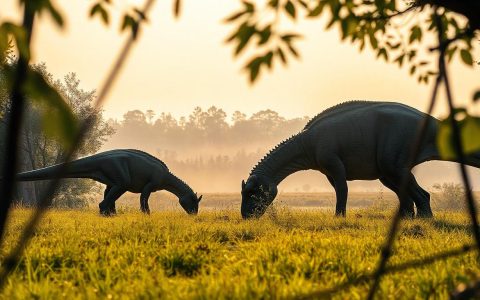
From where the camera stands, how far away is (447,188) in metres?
34.4

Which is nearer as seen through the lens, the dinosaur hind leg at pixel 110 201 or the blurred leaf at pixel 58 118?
the blurred leaf at pixel 58 118

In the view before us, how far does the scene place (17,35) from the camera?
41.5 inches

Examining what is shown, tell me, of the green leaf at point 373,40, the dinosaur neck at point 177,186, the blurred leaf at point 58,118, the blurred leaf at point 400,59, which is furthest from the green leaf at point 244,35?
the dinosaur neck at point 177,186

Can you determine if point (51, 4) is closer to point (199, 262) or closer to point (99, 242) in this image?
point (199, 262)

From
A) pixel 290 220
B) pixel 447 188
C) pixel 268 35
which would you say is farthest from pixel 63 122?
pixel 447 188

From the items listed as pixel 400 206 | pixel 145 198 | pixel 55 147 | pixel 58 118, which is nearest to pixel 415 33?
pixel 400 206

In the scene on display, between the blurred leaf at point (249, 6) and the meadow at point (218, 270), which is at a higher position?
the blurred leaf at point (249, 6)

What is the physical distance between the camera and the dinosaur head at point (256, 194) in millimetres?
11812

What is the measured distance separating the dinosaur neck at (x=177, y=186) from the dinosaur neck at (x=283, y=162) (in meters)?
4.28

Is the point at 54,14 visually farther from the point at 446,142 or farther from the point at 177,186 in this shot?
the point at 177,186

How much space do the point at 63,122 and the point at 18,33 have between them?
1.01 feet

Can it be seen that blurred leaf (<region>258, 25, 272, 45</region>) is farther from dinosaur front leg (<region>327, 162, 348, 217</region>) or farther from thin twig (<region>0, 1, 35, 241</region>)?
dinosaur front leg (<region>327, 162, 348, 217</region>)

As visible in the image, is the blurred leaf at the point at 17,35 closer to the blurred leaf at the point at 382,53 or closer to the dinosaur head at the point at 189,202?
the blurred leaf at the point at 382,53

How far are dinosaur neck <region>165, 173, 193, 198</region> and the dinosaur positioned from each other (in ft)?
14.2
